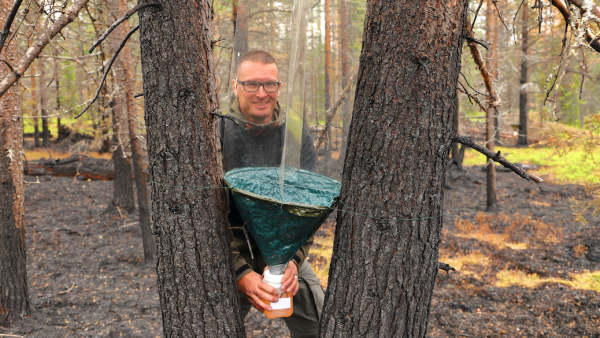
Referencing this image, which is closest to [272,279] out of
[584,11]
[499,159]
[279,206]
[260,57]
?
[279,206]

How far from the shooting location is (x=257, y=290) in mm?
1766

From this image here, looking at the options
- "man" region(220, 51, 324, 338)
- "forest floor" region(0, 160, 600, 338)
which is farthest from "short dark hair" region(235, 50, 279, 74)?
"forest floor" region(0, 160, 600, 338)

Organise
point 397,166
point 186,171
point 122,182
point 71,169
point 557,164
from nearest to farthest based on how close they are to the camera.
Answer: point 397,166 → point 186,171 → point 122,182 → point 71,169 → point 557,164

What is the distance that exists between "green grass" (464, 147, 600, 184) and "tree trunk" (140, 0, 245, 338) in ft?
31.4

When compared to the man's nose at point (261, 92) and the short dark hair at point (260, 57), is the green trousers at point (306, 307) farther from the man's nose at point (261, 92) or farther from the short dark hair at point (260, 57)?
the short dark hair at point (260, 57)

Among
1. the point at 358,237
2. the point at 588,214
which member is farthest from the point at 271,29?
the point at 588,214

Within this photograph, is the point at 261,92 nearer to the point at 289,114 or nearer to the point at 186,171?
the point at 289,114

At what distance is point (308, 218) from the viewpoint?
60.2 inches

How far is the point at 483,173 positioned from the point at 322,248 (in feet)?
28.8

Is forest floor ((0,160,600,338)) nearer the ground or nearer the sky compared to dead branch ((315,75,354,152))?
nearer the ground

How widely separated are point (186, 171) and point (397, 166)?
0.86 meters

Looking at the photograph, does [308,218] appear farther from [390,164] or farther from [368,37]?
[368,37]

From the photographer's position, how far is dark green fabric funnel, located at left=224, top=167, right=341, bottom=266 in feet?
4.95

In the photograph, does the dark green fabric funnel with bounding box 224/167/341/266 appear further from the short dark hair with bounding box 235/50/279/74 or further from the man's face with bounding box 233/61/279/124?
the short dark hair with bounding box 235/50/279/74
